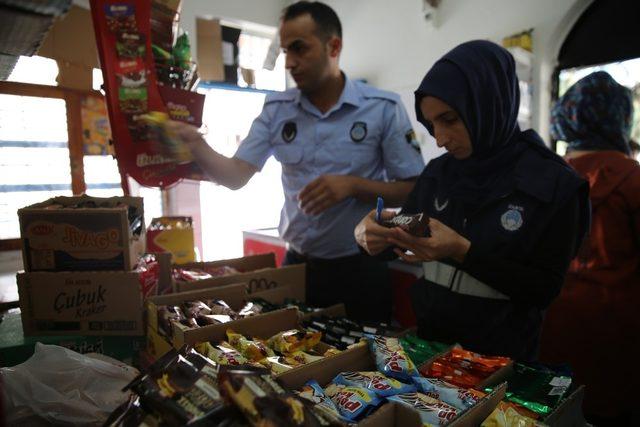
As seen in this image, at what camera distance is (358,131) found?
1812mm

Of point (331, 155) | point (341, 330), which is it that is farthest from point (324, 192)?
point (341, 330)

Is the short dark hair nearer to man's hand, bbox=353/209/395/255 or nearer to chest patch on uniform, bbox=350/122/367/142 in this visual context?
chest patch on uniform, bbox=350/122/367/142

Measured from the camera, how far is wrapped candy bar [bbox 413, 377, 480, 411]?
813 millimetres

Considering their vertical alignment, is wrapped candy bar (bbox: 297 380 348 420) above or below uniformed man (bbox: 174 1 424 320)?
below

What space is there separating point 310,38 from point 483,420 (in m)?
1.48

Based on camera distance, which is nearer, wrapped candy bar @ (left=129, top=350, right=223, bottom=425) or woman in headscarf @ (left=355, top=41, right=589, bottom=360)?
wrapped candy bar @ (left=129, top=350, right=223, bottom=425)

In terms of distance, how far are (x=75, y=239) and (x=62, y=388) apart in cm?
44

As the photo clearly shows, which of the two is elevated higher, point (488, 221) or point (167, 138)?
point (167, 138)

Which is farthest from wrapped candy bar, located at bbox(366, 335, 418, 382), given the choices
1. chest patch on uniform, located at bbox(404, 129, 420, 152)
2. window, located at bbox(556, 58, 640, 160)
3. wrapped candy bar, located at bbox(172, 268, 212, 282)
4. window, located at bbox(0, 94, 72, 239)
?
window, located at bbox(556, 58, 640, 160)

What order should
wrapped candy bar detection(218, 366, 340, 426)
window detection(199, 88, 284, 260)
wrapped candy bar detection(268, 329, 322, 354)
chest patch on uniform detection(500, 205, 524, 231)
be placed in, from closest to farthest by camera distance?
wrapped candy bar detection(218, 366, 340, 426) → wrapped candy bar detection(268, 329, 322, 354) → chest patch on uniform detection(500, 205, 524, 231) → window detection(199, 88, 284, 260)

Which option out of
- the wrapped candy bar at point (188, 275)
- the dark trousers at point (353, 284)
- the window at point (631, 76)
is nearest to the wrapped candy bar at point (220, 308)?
the wrapped candy bar at point (188, 275)

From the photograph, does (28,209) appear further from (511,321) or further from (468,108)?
(511,321)

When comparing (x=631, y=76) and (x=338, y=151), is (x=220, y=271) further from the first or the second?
(x=631, y=76)

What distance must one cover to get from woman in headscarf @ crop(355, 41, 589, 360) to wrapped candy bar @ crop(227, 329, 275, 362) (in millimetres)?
454
